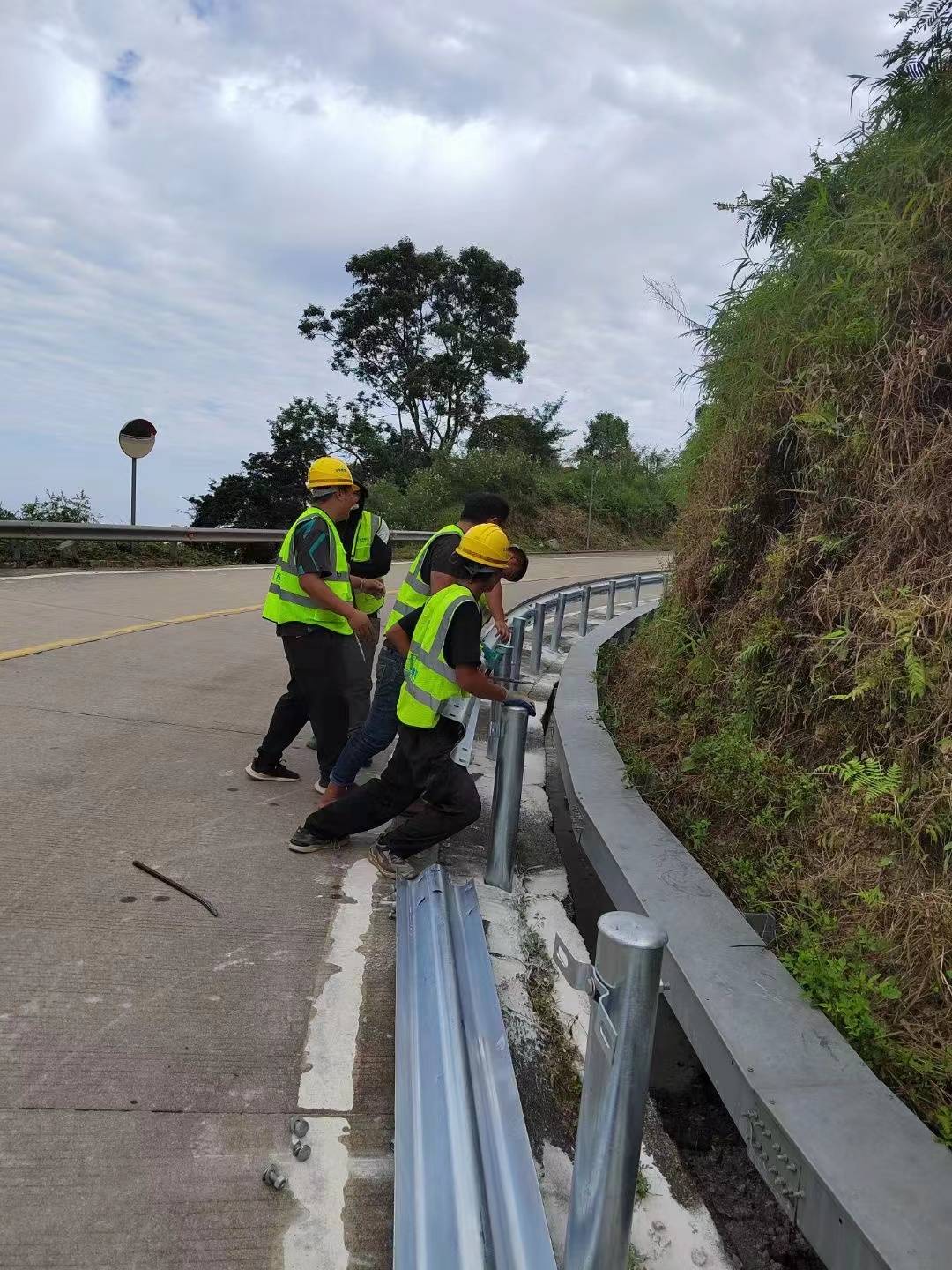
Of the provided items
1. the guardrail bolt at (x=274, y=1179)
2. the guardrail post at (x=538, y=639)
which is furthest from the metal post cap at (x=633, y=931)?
the guardrail post at (x=538, y=639)

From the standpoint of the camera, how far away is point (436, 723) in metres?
4.54

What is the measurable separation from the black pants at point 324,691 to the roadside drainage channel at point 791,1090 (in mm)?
2077

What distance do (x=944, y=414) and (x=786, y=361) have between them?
1.48 meters

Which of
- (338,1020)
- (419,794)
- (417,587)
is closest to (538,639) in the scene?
(417,587)

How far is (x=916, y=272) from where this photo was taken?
4.52m

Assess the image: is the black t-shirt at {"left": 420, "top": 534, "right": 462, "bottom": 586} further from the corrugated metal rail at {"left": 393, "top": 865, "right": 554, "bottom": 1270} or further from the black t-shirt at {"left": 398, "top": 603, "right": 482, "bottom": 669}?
the corrugated metal rail at {"left": 393, "top": 865, "right": 554, "bottom": 1270}

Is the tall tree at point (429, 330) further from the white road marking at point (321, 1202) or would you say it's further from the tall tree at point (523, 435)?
the white road marking at point (321, 1202)

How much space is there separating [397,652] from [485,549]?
4.18 ft

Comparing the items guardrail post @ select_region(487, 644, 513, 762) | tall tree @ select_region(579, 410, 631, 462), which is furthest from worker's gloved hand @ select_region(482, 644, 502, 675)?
tall tree @ select_region(579, 410, 631, 462)

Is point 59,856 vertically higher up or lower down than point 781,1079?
lower down

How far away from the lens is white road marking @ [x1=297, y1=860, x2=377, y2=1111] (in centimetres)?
290

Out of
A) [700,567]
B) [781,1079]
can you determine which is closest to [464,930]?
[781,1079]

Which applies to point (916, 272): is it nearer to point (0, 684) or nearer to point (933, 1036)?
point (933, 1036)

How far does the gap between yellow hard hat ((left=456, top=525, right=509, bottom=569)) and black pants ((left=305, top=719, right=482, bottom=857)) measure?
2.52 ft
